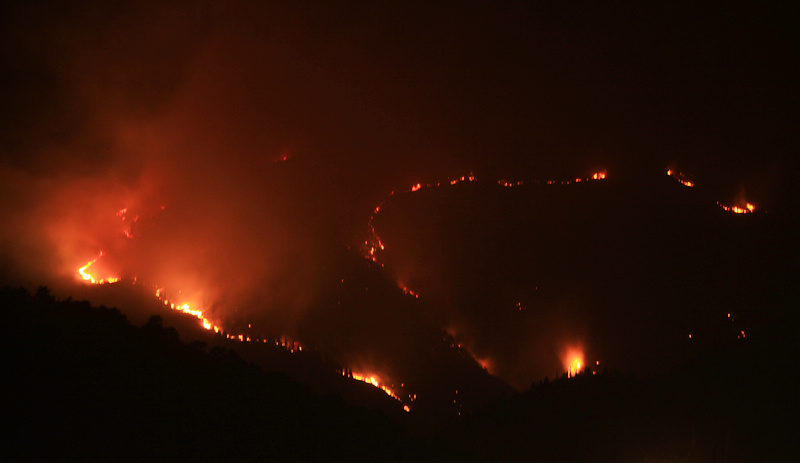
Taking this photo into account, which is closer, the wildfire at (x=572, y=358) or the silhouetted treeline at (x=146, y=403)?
the silhouetted treeline at (x=146, y=403)

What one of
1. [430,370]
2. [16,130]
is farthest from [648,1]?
[16,130]

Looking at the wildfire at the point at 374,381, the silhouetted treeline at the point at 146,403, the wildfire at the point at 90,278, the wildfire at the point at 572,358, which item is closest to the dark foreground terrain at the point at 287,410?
the silhouetted treeline at the point at 146,403

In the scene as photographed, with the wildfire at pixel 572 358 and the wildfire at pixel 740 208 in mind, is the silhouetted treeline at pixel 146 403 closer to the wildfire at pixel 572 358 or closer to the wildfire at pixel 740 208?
the wildfire at pixel 572 358

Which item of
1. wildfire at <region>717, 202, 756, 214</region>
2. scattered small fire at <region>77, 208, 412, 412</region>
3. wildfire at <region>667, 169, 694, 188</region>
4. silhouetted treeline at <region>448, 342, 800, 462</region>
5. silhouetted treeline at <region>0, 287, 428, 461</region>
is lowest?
silhouetted treeline at <region>0, 287, 428, 461</region>

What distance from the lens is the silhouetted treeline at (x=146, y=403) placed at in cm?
262

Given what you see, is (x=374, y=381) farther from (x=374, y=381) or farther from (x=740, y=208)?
(x=740, y=208)

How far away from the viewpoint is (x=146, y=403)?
9.45ft

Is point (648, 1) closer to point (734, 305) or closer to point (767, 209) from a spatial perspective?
point (767, 209)

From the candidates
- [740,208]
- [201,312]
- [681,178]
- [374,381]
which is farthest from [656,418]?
[201,312]

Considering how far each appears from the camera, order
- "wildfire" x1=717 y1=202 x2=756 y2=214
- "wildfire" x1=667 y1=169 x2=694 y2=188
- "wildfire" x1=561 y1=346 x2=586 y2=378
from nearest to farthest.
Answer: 1. "wildfire" x1=561 y1=346 x2=586 y2=378
2. "wildfire" x1=717 y1=202 x2=756 y2=214
3. "wildfire" x1=667 y1=169 x2=694 y2=188

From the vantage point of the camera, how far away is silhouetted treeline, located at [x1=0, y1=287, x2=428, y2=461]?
8.61 ft

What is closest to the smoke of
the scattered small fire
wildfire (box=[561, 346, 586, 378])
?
the scattered small fire

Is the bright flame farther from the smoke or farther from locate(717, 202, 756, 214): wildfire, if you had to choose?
locate(717, 202, 756, 214): wildfire

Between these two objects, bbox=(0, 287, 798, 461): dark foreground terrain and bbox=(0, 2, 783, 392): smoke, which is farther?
bbox=(0, 2, 783, 392): smoke
